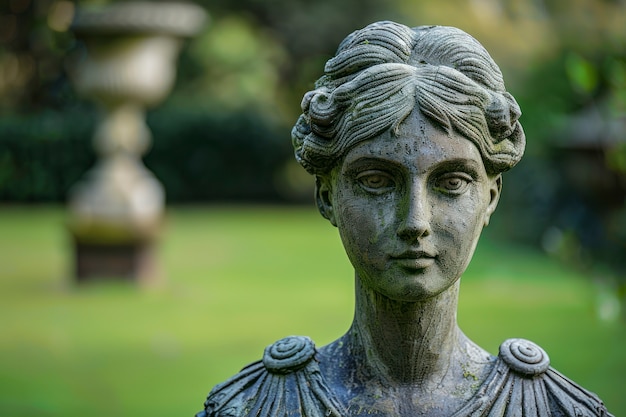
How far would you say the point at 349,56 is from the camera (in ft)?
7.34

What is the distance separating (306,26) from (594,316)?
13.5m


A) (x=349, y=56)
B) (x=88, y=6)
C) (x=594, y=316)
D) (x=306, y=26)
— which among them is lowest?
(x=349, y=56)

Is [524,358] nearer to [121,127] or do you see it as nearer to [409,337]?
[409,337]

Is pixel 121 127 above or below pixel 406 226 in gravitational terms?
above

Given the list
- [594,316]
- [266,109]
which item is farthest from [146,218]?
[266,109]

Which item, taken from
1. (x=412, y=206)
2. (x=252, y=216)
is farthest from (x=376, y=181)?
(x=252, y=216)

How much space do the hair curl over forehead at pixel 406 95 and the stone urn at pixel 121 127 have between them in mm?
6548

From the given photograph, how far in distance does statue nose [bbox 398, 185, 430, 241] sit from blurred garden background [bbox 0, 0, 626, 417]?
2.37 metres

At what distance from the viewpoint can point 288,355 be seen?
2406 millimetres

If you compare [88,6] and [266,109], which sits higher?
[266,109]

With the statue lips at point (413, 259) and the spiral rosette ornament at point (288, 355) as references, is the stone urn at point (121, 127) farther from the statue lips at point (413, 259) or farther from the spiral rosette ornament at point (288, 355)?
the statue lips at point (413, 259)

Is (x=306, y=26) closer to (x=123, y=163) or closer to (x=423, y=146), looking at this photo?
(x=123, y=163)

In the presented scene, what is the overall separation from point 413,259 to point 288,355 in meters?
0.47

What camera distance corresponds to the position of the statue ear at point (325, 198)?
240cm
